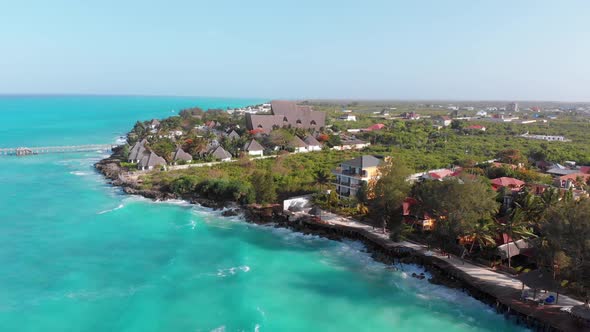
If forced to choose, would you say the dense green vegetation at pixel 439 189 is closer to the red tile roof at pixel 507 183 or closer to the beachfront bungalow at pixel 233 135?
the red tile roof at pixel 507 183

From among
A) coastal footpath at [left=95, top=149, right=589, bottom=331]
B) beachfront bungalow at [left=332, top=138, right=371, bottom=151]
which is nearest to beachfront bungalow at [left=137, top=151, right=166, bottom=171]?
coastal footpath at [left=95, top=149, right=589, bottom=331]

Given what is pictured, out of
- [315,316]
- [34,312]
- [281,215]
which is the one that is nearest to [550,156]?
[281,215]

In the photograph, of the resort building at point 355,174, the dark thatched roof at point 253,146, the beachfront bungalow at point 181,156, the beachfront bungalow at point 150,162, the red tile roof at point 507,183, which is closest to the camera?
the red tile roof at point 507,183

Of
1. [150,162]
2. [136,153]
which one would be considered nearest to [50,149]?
[136,153]

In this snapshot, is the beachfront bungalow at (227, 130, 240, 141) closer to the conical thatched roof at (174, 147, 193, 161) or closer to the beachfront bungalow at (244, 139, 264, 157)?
the beachfront bungalow at (244, 139, 264, 157)

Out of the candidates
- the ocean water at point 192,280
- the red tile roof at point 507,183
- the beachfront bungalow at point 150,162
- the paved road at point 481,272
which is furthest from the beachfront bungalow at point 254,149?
the red tile roof at point 507,183
